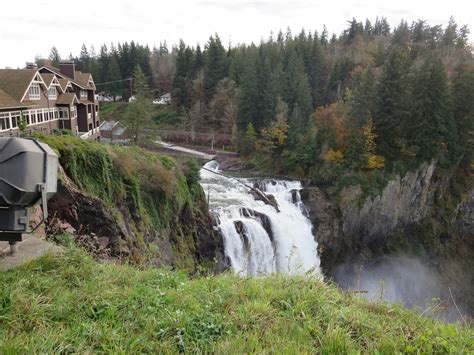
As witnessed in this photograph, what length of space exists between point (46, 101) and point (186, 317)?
81.7 feet

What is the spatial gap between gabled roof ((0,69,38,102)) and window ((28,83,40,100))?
2.07 ft

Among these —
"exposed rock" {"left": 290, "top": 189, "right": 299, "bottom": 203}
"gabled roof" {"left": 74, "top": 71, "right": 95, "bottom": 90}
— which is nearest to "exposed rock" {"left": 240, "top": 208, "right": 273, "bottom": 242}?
"exposed rock" {"left": 290, "top": 189, "right": 299, "bottom": 203}

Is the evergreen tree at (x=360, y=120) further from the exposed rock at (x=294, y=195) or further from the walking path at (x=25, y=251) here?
the walking path at (x=25, y=251)

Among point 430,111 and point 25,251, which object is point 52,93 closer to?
point 25,251

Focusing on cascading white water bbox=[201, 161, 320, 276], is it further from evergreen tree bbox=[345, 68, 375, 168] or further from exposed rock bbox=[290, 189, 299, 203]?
evergreen tree bbox=[345, 68, 375, 168]

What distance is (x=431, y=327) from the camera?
3963 mm

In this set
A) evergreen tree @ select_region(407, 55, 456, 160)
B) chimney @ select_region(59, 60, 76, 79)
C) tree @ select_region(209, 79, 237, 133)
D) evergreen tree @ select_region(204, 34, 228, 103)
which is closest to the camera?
evergreen tree @ select_region(407, 55, 456, 160)

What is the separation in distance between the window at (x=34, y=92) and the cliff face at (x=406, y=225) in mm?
20128

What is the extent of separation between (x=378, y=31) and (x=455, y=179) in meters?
67.7

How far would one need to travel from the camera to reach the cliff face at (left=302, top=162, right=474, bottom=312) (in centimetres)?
2619

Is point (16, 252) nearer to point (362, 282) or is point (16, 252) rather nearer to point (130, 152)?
point (130, 152)

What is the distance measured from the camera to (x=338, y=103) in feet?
119

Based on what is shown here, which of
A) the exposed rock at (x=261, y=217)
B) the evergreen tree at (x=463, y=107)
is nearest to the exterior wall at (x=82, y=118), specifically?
the exposed rock at (x=261, y=217)

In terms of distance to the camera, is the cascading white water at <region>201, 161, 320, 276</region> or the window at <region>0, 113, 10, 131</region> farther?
the cascading white water at <region>201, 161, 320, 276</region>
